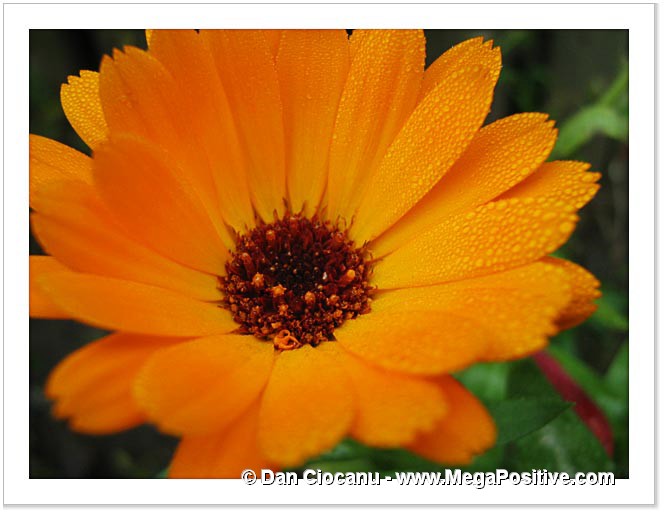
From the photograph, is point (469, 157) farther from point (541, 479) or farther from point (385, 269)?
point (541, 479)

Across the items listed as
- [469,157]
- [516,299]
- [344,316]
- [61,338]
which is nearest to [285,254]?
[344,316]

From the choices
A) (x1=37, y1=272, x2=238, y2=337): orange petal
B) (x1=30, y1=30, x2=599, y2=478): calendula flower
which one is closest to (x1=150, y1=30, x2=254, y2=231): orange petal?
(x1=30, y1=30, x2=599, y2=478): calendula flower

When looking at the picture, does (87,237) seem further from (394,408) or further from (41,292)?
(394,408)

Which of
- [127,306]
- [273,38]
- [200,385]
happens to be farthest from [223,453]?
[273,38]

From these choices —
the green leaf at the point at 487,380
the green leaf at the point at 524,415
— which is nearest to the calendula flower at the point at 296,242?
the green leaf at the point at 524,415

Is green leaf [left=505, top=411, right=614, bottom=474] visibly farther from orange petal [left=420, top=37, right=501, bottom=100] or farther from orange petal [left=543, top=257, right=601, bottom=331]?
orange petal [left=420, top=37, right=501, bottom=100]

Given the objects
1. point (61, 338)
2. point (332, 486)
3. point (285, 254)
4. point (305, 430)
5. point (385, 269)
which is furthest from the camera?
point (61, 338)
